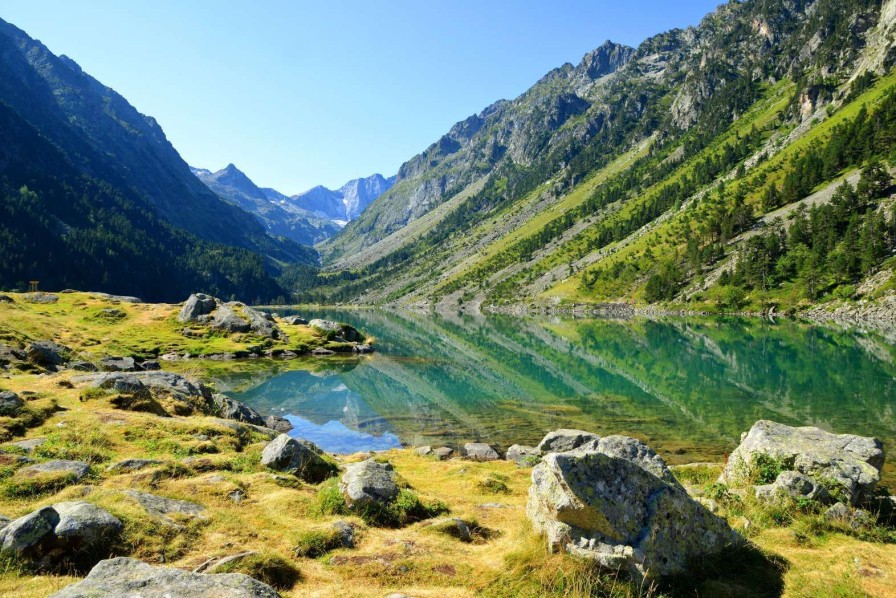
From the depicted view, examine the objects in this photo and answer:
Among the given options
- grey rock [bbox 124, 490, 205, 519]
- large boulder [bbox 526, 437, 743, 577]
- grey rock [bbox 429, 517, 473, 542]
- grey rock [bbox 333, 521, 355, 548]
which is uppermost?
large boulder [bbox 526, 437, 743, 577]

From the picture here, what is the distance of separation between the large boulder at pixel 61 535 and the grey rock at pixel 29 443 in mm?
7071

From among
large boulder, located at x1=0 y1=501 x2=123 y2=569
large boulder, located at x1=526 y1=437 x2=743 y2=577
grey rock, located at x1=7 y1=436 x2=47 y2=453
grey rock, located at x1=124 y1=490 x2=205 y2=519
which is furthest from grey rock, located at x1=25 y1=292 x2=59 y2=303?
large boulder, located at x1=526 y1=437 x2=743 y2=577

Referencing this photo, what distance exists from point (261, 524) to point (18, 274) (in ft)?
768

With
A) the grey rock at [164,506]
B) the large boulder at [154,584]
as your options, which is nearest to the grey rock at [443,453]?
the grey rock at [164,506]

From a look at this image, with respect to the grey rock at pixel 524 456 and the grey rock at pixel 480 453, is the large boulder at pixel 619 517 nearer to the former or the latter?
the grey rock at pixel 524 456

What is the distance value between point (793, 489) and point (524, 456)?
14.4m

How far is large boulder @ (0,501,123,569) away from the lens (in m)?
8.62

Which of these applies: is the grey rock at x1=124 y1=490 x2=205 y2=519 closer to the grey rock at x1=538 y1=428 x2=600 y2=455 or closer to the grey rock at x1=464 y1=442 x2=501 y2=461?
the grey rock at x1=538 y1=428 x2=600 y2=455

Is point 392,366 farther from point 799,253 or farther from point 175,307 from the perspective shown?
point 799,253

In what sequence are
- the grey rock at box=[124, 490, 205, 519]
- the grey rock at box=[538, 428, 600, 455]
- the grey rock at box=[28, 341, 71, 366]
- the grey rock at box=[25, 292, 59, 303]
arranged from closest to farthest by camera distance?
the grey rock at box=[124, 490, 205, 519]
the grey rock at box=[538, 428, 600, 455]
the grey rock at box=[28, 341, 71, 366]
the grey rock at box=[25, 292, 59, 303]

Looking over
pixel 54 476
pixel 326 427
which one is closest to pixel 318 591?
pixel 54 476

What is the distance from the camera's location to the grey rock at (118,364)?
51688 mm

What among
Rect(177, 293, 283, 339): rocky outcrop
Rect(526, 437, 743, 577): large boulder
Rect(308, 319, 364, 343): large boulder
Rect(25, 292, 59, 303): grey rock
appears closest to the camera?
Rect(526, 437, 743, 577): large boulder

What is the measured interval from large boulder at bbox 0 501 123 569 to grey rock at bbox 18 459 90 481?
4122mm
